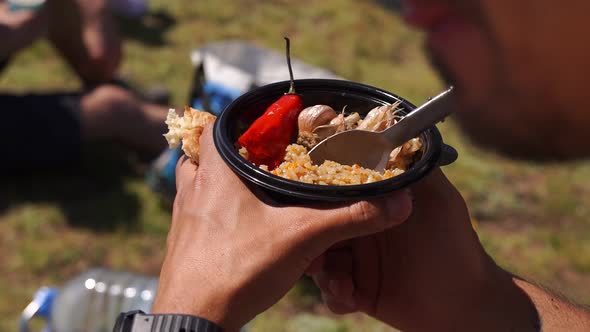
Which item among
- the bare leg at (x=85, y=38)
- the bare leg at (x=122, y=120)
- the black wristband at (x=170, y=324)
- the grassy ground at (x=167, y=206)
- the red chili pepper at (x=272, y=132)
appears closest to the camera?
the black wristband at (x=170, y=324)

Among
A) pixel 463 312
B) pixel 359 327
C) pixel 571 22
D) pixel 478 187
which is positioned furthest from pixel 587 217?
pixel 463 312

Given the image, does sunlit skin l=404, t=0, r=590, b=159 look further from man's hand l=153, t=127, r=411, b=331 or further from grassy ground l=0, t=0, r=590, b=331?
man's hand l=153, t=127, r=411, b=331

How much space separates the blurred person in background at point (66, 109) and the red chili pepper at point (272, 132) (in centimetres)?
241

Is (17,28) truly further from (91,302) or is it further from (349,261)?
(349,261)

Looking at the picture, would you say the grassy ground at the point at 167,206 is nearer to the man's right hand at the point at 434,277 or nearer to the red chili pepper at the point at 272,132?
the man's right hand at the point at 434,277

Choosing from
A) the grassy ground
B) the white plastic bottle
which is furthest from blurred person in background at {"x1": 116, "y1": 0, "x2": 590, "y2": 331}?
the white plastic bottle

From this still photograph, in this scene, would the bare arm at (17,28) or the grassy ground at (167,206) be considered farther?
the bare arm at (17,28)

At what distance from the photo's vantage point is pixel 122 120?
3.53m

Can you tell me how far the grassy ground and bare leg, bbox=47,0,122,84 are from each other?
1.50 ft

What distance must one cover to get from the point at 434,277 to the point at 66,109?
2.61m

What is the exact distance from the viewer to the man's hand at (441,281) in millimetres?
1345

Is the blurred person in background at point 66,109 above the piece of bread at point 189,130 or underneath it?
underneath

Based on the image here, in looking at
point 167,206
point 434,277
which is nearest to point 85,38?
point 167,206

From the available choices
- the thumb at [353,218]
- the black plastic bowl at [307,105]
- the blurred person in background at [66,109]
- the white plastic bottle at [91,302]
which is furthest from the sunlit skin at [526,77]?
the thumb at [353,218]
